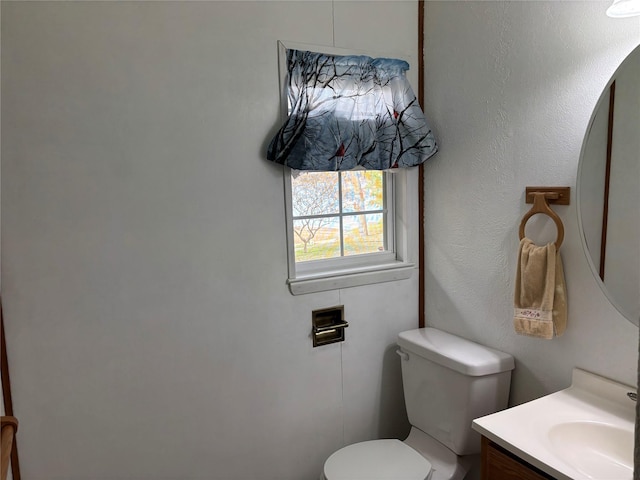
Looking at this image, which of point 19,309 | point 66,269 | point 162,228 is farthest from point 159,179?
point 19,309

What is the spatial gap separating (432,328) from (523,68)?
1134mm

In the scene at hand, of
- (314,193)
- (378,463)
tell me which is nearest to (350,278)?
(314,193)

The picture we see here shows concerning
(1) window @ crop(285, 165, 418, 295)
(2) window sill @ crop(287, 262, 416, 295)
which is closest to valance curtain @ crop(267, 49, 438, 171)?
(1) window @ crop(285, 165, 418, 295)

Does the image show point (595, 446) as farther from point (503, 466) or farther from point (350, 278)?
point (350, 278)

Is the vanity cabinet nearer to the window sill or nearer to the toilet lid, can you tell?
the toilet lid

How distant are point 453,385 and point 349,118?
1094 mm

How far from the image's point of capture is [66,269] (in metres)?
1.59

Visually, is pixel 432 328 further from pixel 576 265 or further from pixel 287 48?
pixel 287 48

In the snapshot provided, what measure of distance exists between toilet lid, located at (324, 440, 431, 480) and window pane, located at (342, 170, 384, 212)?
38.3 inches

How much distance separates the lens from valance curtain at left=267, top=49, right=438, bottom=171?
185 cm

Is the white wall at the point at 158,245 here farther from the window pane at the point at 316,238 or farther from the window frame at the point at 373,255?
the window pane at the point at 316,238

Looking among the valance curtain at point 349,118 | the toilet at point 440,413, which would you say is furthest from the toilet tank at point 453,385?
the valance curtain at point 349,118

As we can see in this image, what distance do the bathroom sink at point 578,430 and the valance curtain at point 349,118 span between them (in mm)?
1044

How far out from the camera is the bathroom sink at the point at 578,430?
1.32 meters
